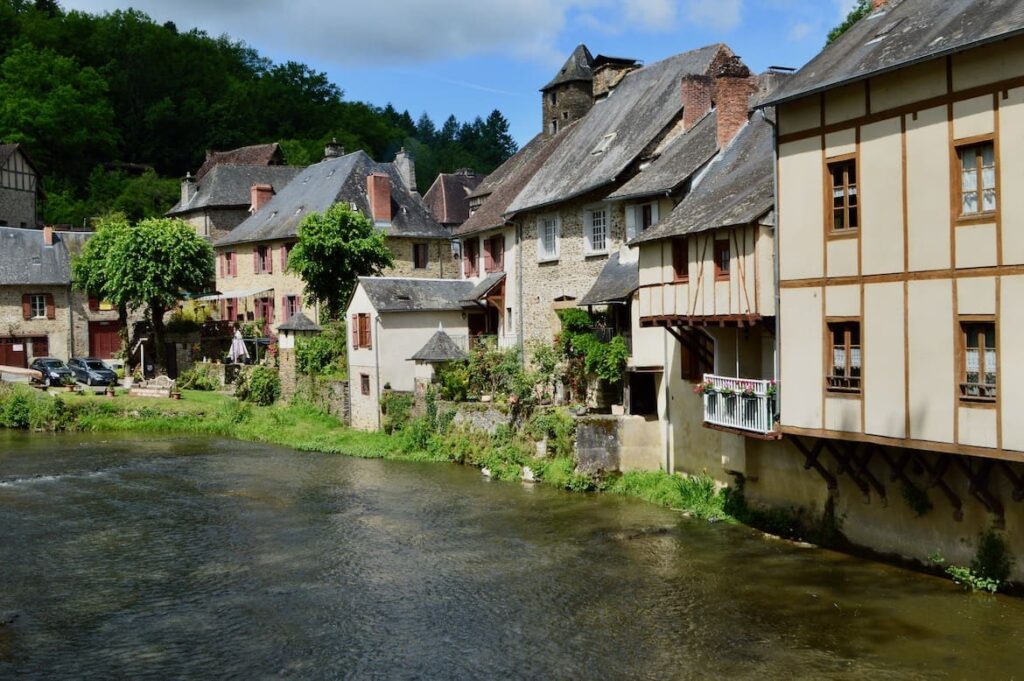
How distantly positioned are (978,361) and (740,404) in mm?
5219

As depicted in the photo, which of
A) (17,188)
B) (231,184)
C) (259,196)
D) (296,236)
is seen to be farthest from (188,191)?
→ (296,236)

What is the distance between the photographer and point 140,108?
7956 cm

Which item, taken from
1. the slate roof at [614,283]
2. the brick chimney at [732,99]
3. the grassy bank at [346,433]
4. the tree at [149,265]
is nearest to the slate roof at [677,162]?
the brick chimney at [732,99]

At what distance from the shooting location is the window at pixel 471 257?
38312 millimetres

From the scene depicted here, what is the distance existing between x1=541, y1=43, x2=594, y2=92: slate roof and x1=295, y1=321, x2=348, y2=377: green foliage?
41.6 feet

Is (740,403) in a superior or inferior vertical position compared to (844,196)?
inferior

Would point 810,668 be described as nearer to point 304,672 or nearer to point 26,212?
point 304,672

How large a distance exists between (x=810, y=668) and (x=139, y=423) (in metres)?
30.3

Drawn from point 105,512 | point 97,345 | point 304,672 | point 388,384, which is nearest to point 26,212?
point 97,345

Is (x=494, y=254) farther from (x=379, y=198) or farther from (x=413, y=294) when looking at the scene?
(x=379, y=198)

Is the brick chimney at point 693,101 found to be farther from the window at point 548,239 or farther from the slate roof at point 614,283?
the window at point 548,239

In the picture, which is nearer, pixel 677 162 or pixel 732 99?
pixel 732 99

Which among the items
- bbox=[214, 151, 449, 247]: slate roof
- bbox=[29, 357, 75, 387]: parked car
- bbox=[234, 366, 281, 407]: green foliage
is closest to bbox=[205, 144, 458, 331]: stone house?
bbox=[214, 151, 449, 247]: slate roof

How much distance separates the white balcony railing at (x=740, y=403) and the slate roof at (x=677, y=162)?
253 inches
